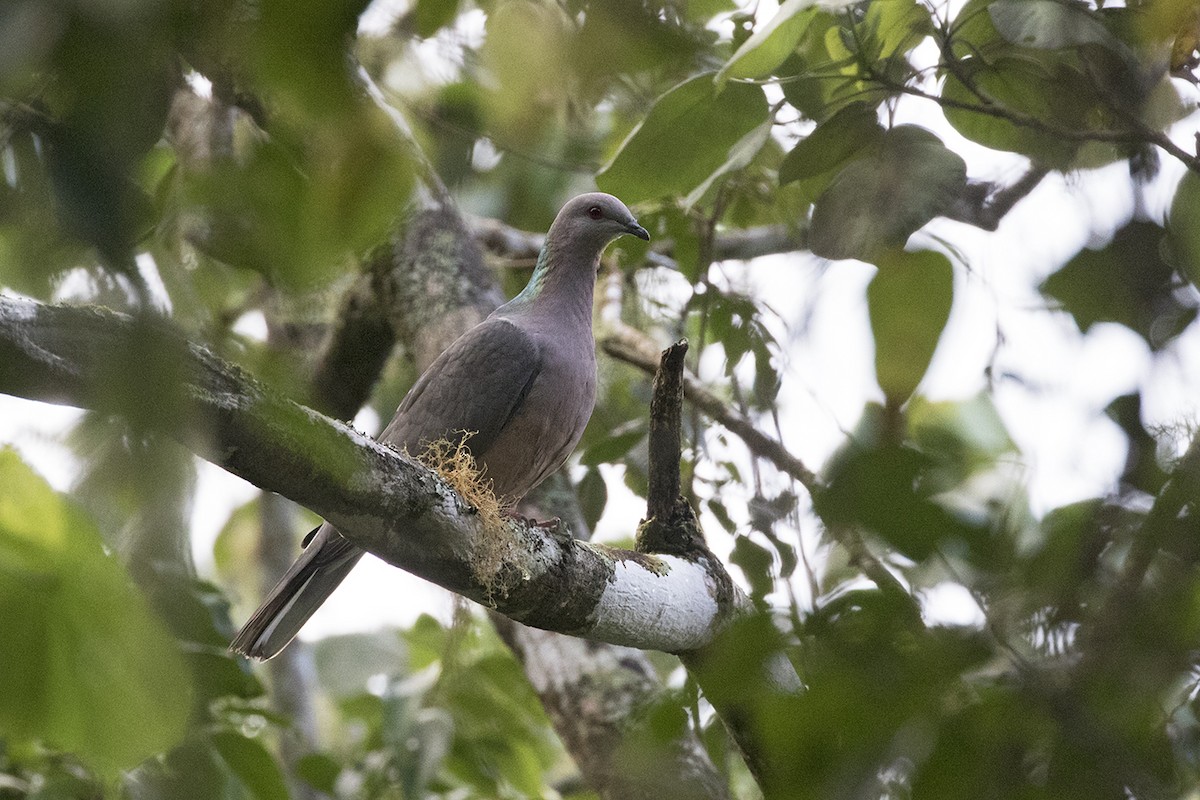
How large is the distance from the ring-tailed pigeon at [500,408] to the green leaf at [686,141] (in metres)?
1.10

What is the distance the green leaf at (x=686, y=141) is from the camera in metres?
2.36

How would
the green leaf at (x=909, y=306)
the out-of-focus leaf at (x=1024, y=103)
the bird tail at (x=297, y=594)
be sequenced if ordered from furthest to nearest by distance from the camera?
1. the bird tail at (x=297, y=594)
2. the green leaf at (x=909, y=306)
3. the out-of-focus leaf at (x=1024, y=103)

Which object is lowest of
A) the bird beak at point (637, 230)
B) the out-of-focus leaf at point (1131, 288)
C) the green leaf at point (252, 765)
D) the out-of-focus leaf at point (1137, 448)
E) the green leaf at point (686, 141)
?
the out-of-focus leaf at point (1137, 448)

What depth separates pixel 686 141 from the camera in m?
2.44

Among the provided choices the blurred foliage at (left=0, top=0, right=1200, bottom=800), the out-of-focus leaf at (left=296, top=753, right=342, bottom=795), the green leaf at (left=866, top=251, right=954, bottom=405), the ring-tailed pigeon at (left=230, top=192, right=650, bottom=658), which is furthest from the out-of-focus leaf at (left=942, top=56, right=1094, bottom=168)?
the out-of-focus leaf at (left=296, top=753, right=342, bottom=795)

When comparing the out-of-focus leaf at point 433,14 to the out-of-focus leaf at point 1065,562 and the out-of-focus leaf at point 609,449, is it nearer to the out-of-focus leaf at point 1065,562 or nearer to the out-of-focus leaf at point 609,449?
the out-of-focus leaf at point 1065,562

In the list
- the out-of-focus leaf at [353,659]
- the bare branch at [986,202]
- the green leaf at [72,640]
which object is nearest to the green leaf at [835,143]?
the bare branch at [986,202]

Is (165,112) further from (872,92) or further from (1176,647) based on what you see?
(872,92)

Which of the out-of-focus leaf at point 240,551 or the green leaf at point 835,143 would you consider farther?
the out-of-focus leaf at point 240,551

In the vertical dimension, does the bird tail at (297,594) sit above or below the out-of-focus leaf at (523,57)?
above

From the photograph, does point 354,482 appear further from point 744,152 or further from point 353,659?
point 353,659

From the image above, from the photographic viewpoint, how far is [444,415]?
11.8 feet

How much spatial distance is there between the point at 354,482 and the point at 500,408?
2.01 meters

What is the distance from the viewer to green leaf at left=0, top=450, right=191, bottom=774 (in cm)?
57
